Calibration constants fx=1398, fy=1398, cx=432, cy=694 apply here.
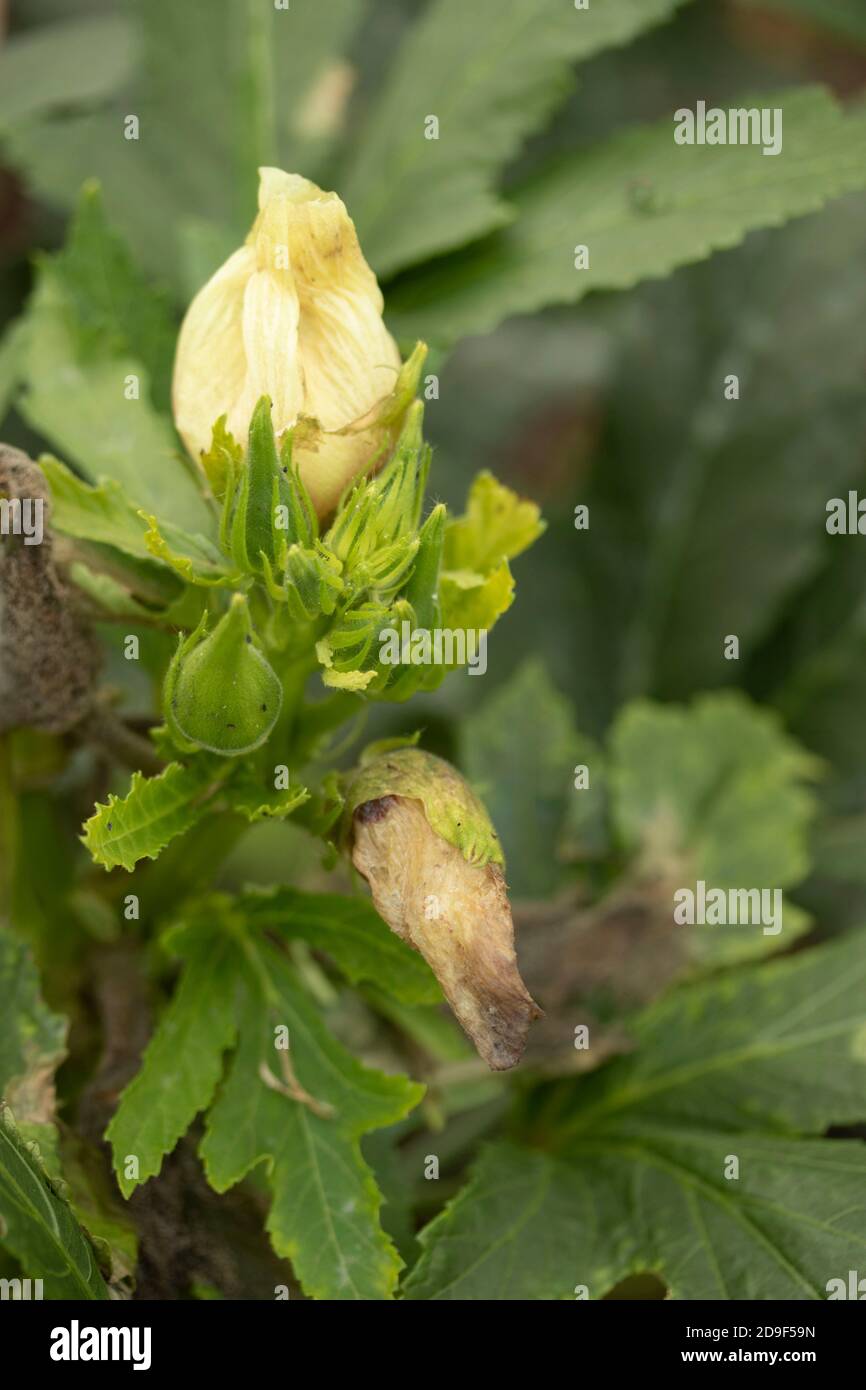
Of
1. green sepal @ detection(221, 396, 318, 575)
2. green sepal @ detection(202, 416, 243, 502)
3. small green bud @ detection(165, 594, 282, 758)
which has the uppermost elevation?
green sepal @ detection(202, 416, 243, 502)

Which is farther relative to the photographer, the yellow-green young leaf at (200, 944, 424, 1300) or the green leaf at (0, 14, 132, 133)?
the green leaf at (0, 14, 132, 133)

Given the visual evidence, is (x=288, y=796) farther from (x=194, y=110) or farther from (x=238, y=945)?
(x=194, y=110)

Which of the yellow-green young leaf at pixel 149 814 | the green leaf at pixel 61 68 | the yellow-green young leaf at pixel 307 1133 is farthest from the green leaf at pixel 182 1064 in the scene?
the green leaf at pixel 61 68

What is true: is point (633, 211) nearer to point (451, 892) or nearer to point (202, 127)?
point (202, 127)

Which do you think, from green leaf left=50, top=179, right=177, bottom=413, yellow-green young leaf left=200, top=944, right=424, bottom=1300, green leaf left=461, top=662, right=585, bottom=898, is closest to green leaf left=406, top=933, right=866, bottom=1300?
yellow-green young leaf left=200, top=944, right=424, bottom=1300

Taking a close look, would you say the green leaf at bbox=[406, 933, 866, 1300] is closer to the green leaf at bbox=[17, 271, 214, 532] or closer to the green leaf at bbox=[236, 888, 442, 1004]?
the green leaf at bbox=[236, 888, 442, 1004]

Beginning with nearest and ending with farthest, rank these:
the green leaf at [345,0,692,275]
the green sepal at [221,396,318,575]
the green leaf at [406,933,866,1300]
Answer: the green sepal at [221,396,318,575] < the green leaf at [406,933,866,1300] < the green leaf at [345,0,692,275]

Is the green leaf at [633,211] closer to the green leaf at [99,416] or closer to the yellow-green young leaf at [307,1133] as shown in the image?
the green leaf at [99,416]
